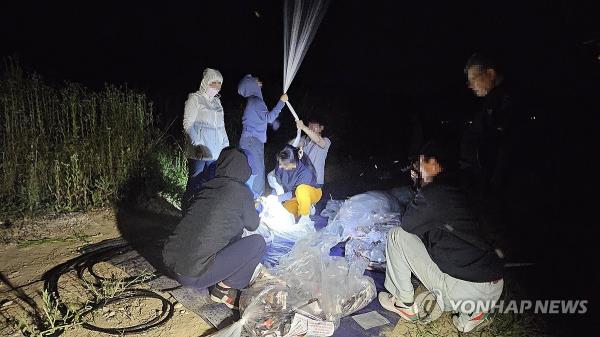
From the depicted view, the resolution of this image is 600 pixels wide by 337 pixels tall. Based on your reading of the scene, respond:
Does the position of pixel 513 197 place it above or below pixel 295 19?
below

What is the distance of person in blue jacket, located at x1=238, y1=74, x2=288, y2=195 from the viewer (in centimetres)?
579

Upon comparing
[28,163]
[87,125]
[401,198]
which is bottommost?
[401,198]

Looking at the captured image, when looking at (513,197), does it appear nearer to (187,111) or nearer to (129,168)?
(187,111)

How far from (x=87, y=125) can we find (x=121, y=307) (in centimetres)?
355

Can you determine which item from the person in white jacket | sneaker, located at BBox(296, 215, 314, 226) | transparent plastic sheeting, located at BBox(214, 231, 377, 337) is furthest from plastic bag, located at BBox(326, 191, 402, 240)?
the person in white jacket

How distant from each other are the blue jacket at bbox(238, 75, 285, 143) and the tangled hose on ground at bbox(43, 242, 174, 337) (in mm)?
2285

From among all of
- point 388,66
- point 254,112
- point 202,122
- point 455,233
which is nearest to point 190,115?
point 202,122

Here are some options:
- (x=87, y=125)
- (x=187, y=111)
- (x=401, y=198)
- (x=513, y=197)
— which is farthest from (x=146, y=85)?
(x=513, y=197)

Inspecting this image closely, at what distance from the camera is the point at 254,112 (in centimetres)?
578

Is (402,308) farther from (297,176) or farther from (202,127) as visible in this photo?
(202,127)

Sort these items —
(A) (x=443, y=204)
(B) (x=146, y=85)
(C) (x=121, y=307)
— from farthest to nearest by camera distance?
(B) (x=146, y=85)
(C) (x=121, y=307)
(A) (x=443, y=204)

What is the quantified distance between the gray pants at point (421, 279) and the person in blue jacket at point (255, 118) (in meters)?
2.84

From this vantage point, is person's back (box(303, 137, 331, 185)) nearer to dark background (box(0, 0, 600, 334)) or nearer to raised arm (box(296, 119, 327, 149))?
raised arm (box(296, 119, 327, 149))

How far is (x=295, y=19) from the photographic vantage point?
20.6 ft
